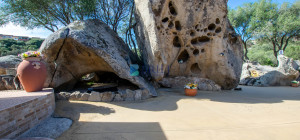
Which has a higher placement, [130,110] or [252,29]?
[252,29]

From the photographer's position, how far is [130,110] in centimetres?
371

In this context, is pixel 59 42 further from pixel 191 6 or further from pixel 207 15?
pixel 207 15

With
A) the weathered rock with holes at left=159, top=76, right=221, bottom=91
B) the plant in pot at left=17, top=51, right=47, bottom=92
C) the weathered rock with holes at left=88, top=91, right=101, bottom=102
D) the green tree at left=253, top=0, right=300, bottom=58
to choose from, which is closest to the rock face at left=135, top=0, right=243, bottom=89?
the weathered rock with holes at left=159, top=76, right=221, bottom=91

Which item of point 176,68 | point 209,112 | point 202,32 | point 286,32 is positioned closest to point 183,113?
point 209,112

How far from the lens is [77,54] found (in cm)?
516

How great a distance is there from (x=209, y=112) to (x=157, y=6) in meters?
4.69

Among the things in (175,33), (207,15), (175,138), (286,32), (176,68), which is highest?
(286,32)

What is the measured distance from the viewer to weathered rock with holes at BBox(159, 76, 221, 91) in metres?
7.11

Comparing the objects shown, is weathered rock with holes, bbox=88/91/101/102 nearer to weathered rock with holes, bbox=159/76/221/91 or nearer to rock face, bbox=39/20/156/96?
rock face, bbox=39/20/156/96

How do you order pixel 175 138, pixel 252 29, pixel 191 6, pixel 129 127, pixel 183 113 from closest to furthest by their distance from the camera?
1. pixel 175 138
2. pixel 129 127
3. pixel 183 113
4. pixel 191 6
5. pixel 252 29

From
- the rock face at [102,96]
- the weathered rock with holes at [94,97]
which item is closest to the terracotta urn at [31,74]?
the rock face at [102,96]

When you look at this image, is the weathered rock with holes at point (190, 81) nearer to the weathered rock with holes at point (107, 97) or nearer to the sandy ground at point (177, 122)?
the sandy ground at point (177, 122)

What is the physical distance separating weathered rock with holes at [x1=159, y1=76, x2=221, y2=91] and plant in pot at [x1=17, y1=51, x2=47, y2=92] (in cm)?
515

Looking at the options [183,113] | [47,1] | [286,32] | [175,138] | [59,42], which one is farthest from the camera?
[286,32]
